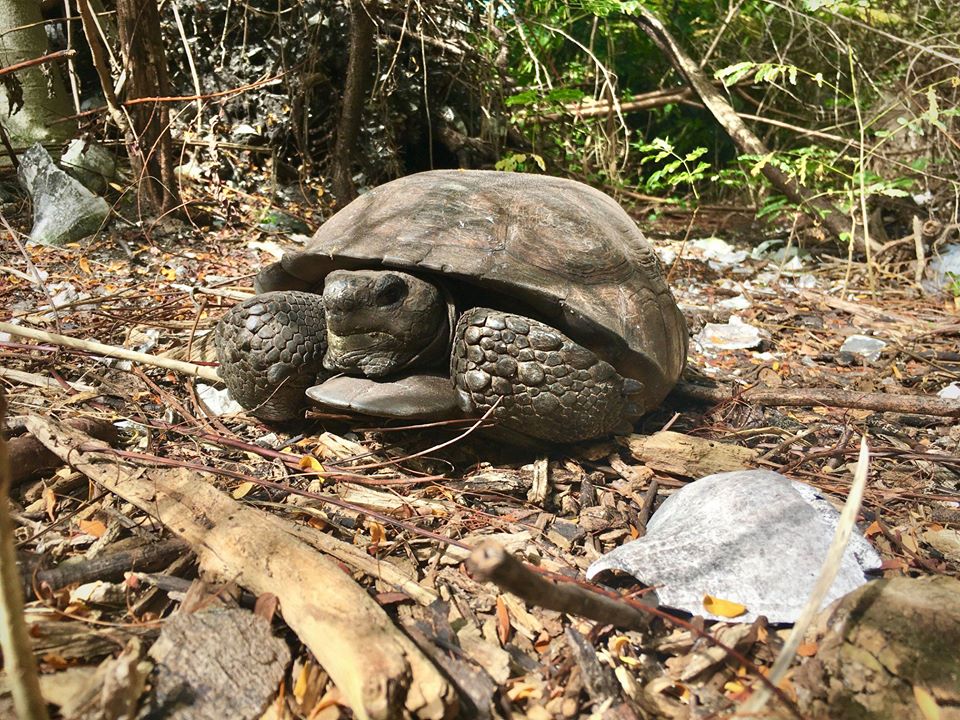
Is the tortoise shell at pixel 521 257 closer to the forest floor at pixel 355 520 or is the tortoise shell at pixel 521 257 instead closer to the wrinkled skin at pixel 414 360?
the wrinkled skin at pixel 414 360

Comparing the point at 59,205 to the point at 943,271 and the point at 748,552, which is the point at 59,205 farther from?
the point at 943,271

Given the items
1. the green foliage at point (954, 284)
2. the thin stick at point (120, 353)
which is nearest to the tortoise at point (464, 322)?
the thin stick at point (120, 353)

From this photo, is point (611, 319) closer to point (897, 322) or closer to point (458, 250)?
point (458, 250)

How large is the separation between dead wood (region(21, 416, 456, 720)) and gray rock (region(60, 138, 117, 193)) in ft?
10.6

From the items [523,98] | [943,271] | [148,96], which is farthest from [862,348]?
[148,96]

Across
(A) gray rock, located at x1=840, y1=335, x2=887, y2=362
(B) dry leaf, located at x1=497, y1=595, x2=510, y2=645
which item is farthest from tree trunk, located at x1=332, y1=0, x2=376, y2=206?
(B) dry leaf, located at x1=497, y1=595, x2=510, y2=645

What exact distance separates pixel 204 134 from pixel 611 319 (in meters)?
4.80

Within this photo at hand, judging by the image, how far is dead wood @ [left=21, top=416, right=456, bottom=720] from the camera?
4.15ft

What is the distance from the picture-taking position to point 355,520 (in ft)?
6.54

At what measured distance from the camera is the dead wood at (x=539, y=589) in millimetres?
985

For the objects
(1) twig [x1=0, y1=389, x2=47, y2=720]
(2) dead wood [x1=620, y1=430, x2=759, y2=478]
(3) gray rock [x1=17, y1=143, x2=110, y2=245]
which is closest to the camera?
(1) twig [x1=0, y1=389, x2=47, y2=720]

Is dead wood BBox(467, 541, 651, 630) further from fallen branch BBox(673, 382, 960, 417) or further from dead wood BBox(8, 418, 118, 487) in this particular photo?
fallen branch BBox(673, 382, 960, 417)

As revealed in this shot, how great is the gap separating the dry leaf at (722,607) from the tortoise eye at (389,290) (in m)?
1.29

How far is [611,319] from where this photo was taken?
7.65 feet
